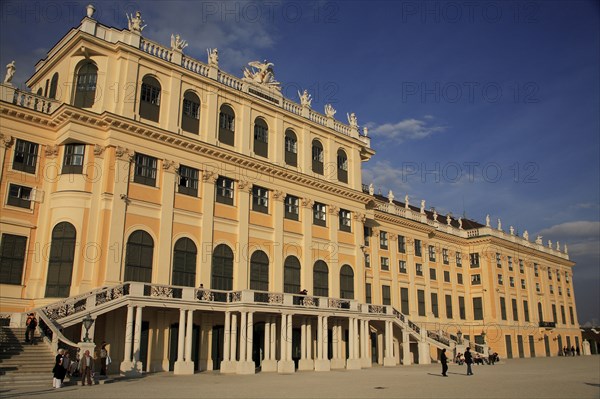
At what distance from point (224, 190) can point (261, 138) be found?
5543mm

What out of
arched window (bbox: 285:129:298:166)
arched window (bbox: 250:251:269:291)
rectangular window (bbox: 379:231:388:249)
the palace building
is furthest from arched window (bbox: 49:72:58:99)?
rectangular window (bbox: 379:231:388:249)

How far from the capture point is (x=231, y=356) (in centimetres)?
3142

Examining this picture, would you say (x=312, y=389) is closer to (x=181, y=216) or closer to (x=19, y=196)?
(x=181, y=216)

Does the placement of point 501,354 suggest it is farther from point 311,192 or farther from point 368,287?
point 311,192

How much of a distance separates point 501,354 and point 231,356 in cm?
4124

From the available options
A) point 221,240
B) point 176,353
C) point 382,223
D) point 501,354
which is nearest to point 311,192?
point 221,240

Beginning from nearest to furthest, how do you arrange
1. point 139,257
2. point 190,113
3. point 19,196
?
point 19,196 → point 139,257 → point 190,113

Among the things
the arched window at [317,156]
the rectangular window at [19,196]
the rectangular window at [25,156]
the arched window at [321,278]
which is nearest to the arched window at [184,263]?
the rectangular window at [19,196]

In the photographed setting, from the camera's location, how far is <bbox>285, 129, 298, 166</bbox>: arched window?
41719 mm

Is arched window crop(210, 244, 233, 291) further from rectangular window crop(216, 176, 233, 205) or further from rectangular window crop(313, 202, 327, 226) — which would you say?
rectangular window crop(313, 202, 327, 226)

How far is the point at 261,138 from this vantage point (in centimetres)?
3997

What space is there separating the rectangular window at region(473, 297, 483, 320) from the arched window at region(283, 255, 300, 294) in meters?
32.3

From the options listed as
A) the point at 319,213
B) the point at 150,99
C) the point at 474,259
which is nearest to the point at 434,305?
the point at 474,259

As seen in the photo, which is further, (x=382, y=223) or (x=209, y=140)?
(x=382, y=223)
